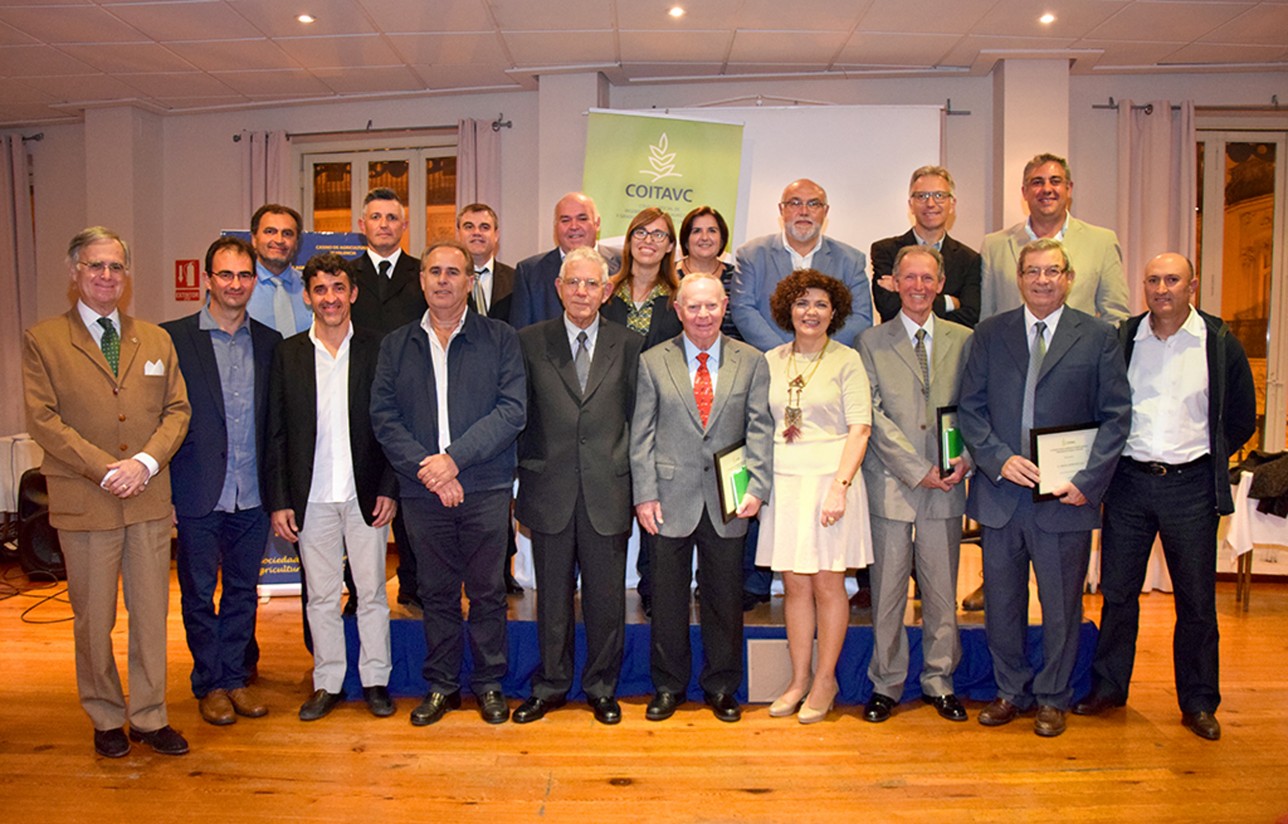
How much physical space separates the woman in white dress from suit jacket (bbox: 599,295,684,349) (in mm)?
472

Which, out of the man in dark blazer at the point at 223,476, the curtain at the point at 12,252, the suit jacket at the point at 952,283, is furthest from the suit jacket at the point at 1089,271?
the curtain at the point at 12,252

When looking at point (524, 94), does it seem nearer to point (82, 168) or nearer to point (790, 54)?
point (790, 54)

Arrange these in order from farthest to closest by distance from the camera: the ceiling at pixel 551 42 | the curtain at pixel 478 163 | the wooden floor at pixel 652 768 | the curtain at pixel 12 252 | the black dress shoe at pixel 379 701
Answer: the curtain at pixel 12 252, the curtain at pixel 478 163, the ceiling at pixel 551 42, the black dress shoe at pixel 379 701, the wooden floor at pixel 652 768

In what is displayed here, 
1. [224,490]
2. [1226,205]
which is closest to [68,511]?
[224,490]

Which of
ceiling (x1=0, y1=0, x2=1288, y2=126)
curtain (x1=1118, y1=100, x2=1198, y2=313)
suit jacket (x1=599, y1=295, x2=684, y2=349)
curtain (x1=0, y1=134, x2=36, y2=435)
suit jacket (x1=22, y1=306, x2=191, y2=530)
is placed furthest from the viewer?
curtain (x1=0, y1=134, x2=36, y2=435)

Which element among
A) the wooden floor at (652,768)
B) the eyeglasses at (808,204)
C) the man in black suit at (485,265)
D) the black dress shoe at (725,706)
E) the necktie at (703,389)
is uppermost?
the eyeglasses at (808,204)

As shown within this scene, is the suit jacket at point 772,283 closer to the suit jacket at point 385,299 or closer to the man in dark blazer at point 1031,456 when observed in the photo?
the man in dark blazer at point 1031,456

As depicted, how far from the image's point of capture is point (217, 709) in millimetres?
3717

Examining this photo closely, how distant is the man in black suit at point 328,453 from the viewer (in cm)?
361

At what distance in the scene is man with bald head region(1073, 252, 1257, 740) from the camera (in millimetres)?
3559

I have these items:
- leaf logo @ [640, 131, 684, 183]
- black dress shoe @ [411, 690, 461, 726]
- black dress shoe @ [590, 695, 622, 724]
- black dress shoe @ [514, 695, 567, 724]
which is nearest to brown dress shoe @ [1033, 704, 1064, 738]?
black dress shoe @ [590, 695, 622, 724]

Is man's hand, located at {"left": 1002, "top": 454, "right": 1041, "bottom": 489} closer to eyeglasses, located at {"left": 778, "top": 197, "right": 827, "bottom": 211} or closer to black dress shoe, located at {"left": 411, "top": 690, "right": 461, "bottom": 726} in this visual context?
eyeglasses, located at {"left": 778, "top": 197, "right": 827, "bottom": 211}

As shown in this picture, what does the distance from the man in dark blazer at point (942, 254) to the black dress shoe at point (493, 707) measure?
2.32 m

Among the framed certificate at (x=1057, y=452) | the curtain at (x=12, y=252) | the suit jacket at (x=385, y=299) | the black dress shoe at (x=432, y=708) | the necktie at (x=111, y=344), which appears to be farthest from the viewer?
the curtain at (x=12, y=252)
